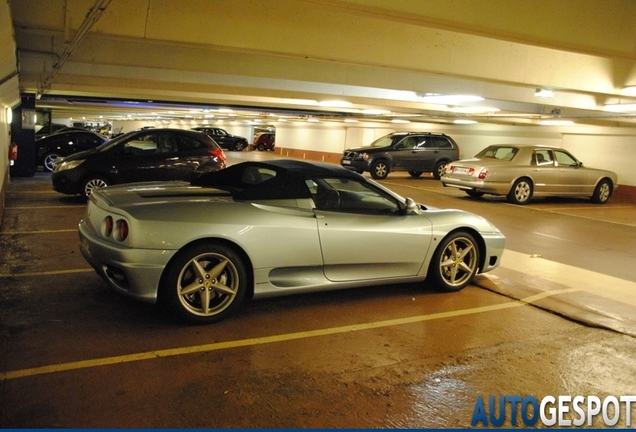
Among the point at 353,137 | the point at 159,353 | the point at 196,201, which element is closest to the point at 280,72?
the point at 196,201

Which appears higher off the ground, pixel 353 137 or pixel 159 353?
pixel 353 137

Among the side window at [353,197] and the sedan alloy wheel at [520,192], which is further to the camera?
the sedan alloy wheel at [520,192]

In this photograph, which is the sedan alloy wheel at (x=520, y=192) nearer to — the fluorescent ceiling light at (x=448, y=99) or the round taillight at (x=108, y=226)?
the fluorescent ceiling light at (x=448, y=99)

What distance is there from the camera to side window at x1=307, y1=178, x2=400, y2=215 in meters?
5.56

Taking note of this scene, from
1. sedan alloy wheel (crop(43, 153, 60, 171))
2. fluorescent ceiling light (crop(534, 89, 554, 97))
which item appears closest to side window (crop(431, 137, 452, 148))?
fluorescent ceiling light (crop(534, 89, 554, 97))

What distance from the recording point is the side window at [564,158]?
52.1 ft

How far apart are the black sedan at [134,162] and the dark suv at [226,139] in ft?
90.7

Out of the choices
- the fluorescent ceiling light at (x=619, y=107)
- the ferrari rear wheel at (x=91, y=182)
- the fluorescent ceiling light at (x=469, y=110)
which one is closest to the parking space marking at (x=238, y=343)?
the ferrari rear wheel at (x=91, y=182)

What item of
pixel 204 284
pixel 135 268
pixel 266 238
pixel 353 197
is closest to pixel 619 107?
pixel 353 197

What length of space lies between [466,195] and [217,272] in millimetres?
13517

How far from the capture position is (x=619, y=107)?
1234 cm

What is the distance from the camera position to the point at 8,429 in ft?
9.79

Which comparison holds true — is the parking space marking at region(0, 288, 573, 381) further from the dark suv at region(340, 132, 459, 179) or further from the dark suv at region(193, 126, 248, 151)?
the dark suv at region(193, 126, 248, 151)

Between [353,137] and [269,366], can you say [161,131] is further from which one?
[353,137]
